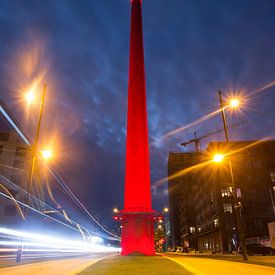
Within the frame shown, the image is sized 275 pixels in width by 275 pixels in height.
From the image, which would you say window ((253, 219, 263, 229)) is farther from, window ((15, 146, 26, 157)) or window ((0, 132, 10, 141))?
window ((0, 132, 10, 141))

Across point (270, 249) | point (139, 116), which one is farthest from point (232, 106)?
point (270, 249)

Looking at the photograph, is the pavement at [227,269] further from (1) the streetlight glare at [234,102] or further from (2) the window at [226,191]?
(2) the window at [226,191]

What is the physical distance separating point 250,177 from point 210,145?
13262 millimetres

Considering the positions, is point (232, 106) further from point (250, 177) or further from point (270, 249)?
point (250, 177)

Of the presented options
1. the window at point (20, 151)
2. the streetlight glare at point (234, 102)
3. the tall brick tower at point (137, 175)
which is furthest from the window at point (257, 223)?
the window at point (20, 151)

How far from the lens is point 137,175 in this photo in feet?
97.8

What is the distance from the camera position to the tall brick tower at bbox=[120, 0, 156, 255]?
89.7 ft

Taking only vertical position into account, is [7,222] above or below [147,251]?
above

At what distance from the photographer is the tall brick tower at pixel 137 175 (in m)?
27.3

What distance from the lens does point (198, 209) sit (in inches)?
3639

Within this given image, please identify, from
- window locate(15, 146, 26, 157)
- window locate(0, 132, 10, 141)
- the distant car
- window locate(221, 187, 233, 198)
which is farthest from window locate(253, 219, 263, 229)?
window locate(0, 132, 10, 141)

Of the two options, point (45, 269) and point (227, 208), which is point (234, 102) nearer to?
point (45, 269)

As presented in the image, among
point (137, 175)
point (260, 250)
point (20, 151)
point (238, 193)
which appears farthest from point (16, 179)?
point (238, 193)

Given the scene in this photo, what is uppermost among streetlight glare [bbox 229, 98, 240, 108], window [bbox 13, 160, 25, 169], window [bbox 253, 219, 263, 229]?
window [bbox 13, 160, 25, 169]
